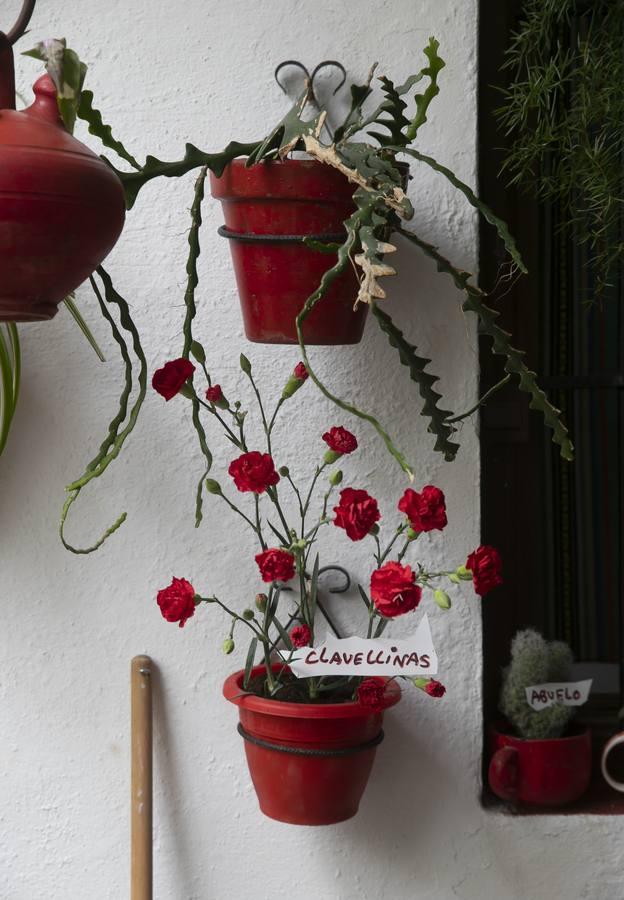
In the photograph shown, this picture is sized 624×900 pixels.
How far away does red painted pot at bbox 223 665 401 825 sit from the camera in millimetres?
1251

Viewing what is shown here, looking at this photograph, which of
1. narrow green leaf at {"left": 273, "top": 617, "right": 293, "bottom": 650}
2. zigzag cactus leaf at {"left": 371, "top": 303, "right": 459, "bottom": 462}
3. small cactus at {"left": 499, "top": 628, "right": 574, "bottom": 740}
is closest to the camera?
zigzag cactus leaf at {"left": 371, "top": 303, "right": 459, "bottom": 462}

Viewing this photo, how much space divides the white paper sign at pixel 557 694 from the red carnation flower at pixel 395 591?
0.40 metres

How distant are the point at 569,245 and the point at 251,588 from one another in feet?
2.44

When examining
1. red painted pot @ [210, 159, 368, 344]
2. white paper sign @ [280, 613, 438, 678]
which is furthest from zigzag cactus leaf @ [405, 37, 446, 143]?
white paper sign @ [280, 613, 438, 678]

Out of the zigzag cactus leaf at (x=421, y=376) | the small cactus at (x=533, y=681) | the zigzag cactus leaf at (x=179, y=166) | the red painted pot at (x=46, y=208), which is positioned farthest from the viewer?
the small cactus at (x=533, y=681)

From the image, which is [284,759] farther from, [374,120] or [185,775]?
[374,120]

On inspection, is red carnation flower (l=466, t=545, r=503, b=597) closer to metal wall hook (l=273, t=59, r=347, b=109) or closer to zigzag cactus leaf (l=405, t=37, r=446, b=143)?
zigzag cactus leaf (l=405, t=37, r=446, b=143)

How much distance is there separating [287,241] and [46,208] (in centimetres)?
47

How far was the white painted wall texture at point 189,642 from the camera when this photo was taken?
1.45 metres

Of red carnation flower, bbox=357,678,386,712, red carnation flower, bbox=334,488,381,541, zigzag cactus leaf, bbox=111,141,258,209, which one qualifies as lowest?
red carnation flower, bbox=357,678,386,712

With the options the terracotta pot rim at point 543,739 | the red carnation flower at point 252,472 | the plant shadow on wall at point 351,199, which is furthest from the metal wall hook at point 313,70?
the terracotta pot rim at point 543,739

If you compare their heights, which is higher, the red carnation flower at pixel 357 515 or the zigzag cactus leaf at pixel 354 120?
the zigzag cactus leaf at pixel 354 120

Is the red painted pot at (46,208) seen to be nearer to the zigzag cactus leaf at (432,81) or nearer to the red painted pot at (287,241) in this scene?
the red painted pot at (287,241)

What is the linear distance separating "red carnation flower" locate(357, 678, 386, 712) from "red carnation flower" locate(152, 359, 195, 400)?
0.44m
